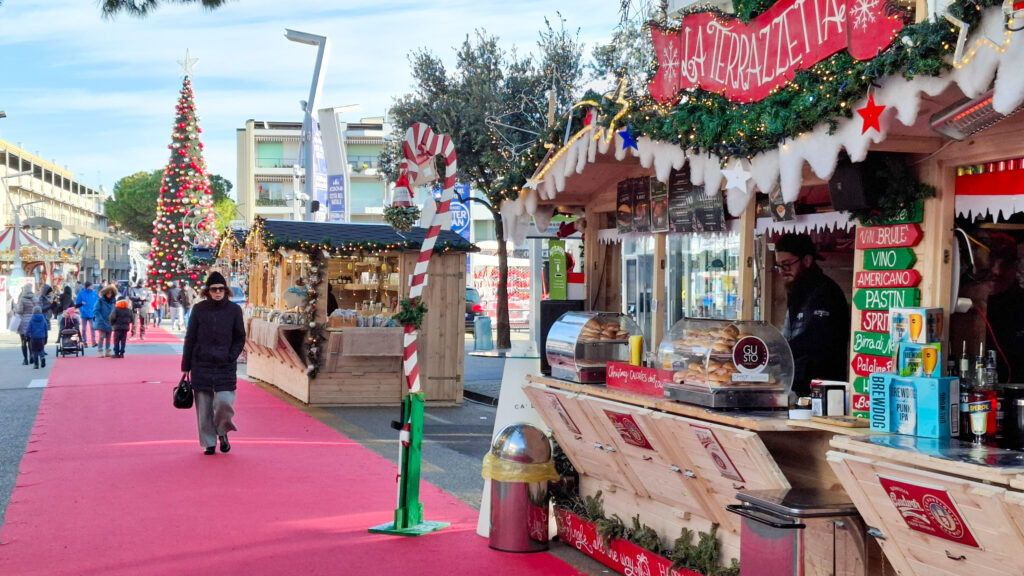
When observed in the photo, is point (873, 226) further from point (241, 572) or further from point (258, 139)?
point (258, 139)

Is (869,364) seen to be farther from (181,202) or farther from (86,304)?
(181,202)

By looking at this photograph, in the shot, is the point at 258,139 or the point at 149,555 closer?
the point at 149,555

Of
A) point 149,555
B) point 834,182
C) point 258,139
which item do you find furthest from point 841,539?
point 258,139

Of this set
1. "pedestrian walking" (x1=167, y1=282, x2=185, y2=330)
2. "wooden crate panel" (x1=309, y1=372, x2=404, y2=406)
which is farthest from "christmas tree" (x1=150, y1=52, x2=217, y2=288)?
"wooden crate panel" (x1=309, y1=372, x2=404, y2=406)

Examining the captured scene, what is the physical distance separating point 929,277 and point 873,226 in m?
0.46

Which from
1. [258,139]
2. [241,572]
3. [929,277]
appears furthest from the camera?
[258,139]

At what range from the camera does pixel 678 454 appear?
5.57 metres

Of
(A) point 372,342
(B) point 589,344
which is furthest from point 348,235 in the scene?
(B) point 589,344

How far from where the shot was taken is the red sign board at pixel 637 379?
582 cm

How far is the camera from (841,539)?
4.49 m

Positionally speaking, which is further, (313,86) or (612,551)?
(313,86)

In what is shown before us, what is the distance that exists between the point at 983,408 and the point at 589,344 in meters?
3.00

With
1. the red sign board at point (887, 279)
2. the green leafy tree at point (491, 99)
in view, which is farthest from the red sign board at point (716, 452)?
the green leafy tree at point (491, 99)

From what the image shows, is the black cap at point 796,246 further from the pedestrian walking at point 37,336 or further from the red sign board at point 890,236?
the pedestrian walking at point 37,336
